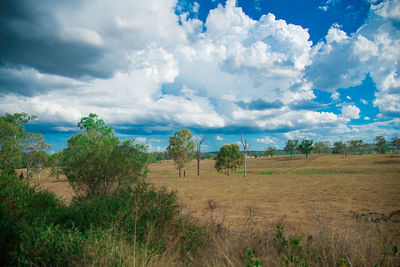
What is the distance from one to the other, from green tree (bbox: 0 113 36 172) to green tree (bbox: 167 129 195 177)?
23.5 meters

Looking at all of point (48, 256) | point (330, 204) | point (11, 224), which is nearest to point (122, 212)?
point (48, 256)

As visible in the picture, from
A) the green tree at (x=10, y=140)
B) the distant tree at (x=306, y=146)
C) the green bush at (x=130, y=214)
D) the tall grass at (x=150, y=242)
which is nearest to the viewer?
the tall grass at (x=150, y=242)

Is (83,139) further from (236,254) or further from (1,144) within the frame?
(1,144)

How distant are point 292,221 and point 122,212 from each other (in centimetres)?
822

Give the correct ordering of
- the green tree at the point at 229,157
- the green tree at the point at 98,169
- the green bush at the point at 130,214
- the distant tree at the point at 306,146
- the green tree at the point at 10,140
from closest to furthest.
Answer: the green bush at the point at 130,214 < the green tree at the point at 98,169 < the green tree at the point at 10,140 < the green tree at the point at 229,157 < the distant tree at the point at 306,146

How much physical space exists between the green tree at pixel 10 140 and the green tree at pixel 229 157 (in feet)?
110

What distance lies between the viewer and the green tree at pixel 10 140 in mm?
25520

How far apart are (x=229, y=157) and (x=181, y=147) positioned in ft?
34.5

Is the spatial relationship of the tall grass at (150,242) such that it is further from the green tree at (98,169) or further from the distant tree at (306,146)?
the distant tree at (306,146)

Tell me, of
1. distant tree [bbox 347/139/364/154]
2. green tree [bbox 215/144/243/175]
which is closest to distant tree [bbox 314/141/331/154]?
distant tree [bbox 347/139/364/154]

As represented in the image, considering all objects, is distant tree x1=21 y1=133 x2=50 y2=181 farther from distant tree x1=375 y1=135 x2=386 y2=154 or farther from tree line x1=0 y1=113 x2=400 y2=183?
distant tree x1=375 y1=135 x2=386 y2=154

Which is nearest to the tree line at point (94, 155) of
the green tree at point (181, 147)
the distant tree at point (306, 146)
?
the green tree at point (181, 147)

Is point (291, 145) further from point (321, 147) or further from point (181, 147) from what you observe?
point (181, 147)

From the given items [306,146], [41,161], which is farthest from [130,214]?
[306,146]
